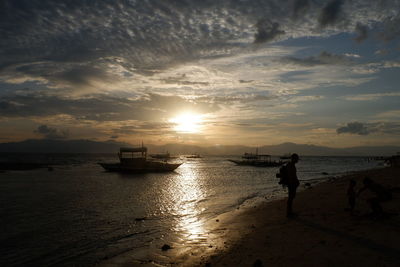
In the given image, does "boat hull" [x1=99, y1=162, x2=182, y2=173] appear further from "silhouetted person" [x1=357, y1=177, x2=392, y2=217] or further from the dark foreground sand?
"silhouetted person" [x1=357, y1=177, x2=392, y2=217]

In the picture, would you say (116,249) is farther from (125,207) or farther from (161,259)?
(125,207)

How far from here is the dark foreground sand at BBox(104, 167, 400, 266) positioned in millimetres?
6410

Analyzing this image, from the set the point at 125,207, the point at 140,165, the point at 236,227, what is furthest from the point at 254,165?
the point at 236,227

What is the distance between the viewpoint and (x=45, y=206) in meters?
20.1

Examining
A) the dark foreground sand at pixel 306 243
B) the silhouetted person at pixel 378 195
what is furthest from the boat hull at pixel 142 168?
the silhouetted person at pixel 378 195

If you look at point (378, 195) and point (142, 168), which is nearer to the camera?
point (378, 195)

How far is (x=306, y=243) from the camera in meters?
7.61

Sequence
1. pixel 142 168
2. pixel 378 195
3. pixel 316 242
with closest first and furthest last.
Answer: pixel 316 242 → pixel 378 195 → pixel 142 168

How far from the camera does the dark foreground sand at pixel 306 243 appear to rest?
6.41 meters

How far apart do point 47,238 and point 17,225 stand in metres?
3.95

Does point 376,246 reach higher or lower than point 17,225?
higher

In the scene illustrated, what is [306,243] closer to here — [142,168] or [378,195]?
[378,195]

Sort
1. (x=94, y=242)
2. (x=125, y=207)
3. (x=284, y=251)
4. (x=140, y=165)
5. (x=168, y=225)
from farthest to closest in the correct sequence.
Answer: (x=140, y=165) → (x=125, y=207) → (x=168, y=225) → (x=94, y=242) → (x=284, y=251)

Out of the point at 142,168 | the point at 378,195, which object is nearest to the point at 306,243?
the point at 378,195
